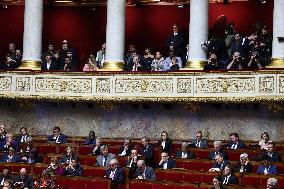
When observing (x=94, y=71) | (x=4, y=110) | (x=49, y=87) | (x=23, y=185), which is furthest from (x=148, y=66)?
(x=23, y=185)

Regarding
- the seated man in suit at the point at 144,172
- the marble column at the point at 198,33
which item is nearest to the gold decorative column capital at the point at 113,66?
the marble column at the point at 198,33

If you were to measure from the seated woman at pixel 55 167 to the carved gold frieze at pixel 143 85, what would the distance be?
3.31 metres

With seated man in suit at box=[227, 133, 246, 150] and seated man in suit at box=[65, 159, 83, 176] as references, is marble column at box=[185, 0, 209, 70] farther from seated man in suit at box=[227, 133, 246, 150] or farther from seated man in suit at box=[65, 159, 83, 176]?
seated man in suit at box=[65, 159, 83, 176]

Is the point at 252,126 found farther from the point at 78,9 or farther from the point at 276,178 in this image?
the point at 78,9

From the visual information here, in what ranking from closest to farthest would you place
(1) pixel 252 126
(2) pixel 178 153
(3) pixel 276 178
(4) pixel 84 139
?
1. (3) pixel 276 178
2. (2) pixel 178 153
3. (1) pixel 252 126
4. (4) pixel 84 139

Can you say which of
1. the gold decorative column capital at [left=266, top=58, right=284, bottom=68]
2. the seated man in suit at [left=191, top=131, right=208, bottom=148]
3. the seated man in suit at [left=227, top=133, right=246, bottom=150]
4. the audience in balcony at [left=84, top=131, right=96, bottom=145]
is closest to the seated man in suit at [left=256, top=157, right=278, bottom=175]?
the seated man in suit at [left=227, top=133, right=246, bottom=150]

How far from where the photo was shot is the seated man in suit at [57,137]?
16.6 meters

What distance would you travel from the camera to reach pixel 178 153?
14.7 meters

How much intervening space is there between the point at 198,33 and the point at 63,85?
133 inches

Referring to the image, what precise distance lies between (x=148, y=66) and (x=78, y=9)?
15.7 ft

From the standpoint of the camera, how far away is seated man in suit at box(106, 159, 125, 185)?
13.4m

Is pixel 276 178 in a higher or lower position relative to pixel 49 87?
lower

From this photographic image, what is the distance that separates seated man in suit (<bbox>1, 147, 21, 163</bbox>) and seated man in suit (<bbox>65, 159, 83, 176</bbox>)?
5.73ft

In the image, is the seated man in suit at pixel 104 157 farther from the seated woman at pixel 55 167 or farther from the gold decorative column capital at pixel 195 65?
the gold decorative column capital at pixel 195 65
